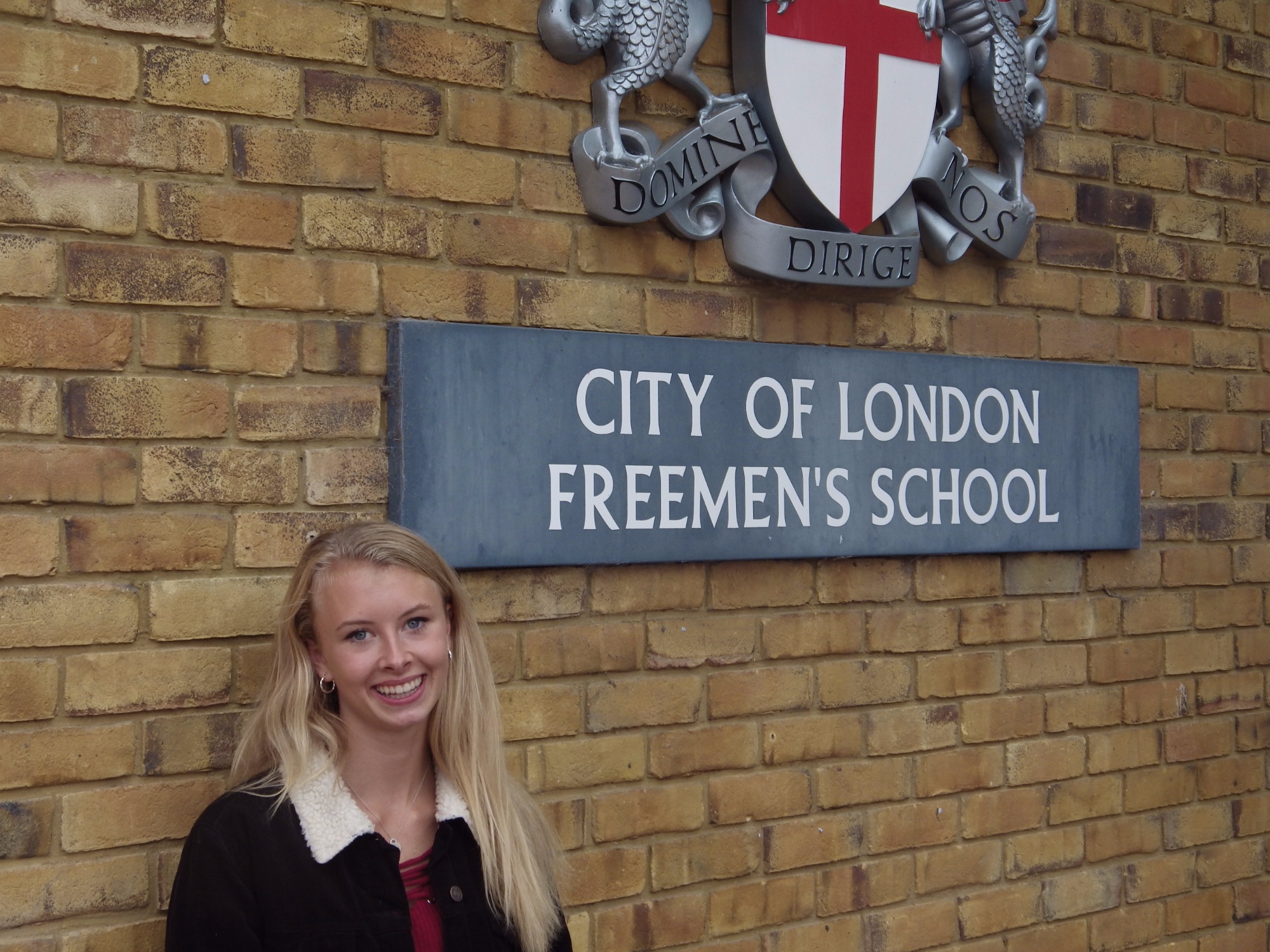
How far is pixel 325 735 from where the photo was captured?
1.98 metres

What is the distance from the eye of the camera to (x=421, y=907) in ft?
6.40

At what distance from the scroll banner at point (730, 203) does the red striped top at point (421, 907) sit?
1145 mm

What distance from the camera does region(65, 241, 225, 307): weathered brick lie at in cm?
202

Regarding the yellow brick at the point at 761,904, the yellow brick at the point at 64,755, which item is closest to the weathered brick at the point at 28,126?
the yellow brick at the point at 64,755

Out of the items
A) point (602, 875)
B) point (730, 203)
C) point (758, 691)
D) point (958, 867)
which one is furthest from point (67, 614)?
point (958, 867)

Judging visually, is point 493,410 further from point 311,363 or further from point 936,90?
point 936,90

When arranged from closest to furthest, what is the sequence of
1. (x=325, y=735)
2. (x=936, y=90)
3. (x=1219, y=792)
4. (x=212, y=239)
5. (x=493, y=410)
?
(x=325, y=735) → (x=212, y=239) → (x=493, y=410) → (x=936, y=90) → (x=1219, y=792)

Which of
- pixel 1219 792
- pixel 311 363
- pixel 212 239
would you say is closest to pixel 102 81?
pixel 212 239

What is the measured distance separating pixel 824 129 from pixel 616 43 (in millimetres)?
457

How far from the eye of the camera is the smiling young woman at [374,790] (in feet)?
6.03

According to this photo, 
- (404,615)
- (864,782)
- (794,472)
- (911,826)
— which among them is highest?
(794,472)

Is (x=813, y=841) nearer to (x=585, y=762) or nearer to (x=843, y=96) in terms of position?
(x=585, y=762)

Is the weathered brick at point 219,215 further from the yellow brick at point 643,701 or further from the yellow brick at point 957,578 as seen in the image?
the yellow brick at point 957,578

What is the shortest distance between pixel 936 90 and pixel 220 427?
160cm
